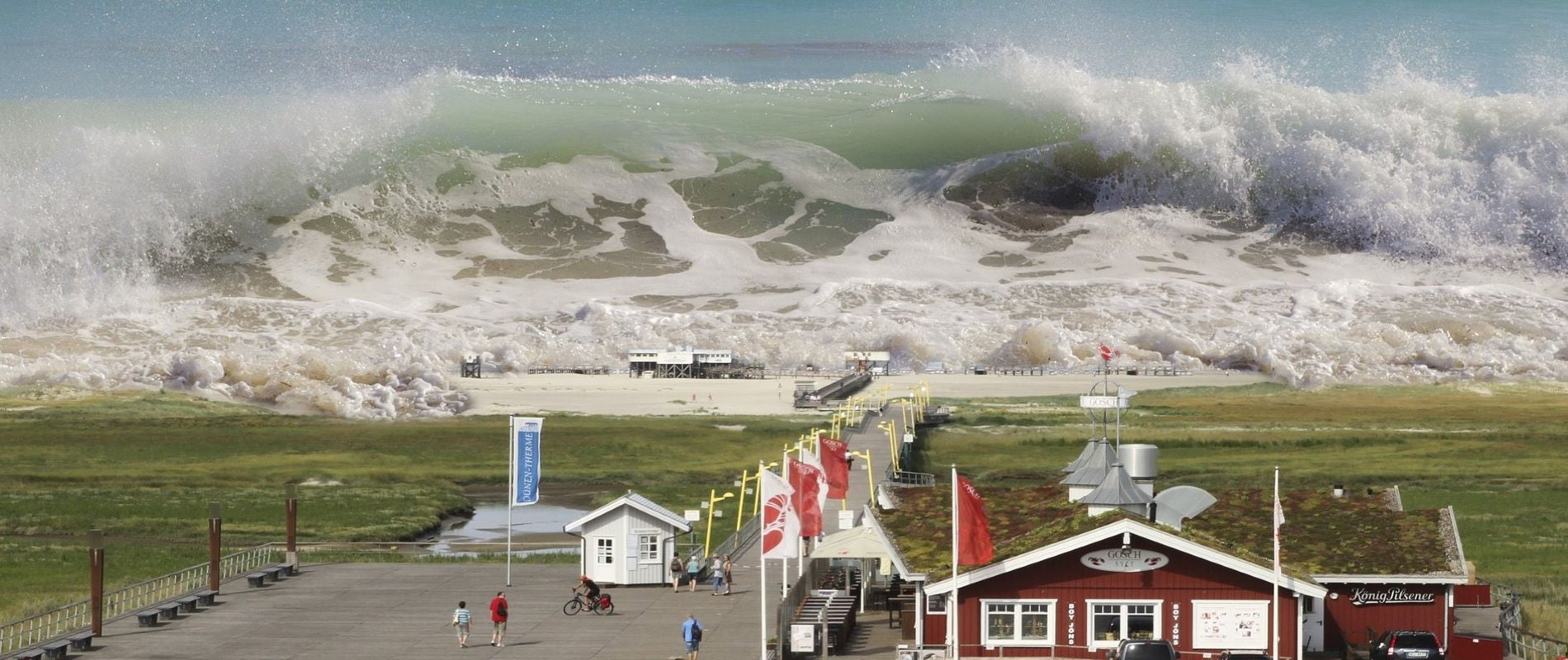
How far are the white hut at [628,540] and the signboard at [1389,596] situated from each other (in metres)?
12.6

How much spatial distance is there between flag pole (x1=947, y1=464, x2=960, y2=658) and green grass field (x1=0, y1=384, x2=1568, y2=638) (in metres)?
10.7

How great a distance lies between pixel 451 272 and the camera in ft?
485

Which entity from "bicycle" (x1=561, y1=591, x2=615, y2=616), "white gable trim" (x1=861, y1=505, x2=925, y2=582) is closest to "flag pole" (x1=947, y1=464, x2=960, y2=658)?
"white gable trim" (x1=861, y1=505, x2=925, y2=582)

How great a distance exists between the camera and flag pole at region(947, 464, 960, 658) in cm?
3045

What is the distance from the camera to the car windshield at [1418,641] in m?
32.1

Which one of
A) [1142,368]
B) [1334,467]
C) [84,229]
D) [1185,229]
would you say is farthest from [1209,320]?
[84,229]

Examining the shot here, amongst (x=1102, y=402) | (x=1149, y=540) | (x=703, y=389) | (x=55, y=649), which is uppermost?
(x=703, y=389)

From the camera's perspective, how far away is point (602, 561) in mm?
41688

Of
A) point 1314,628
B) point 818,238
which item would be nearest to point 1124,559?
point 1314,628

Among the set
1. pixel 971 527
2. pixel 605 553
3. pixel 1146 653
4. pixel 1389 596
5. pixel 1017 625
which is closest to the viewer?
pixel 971 527

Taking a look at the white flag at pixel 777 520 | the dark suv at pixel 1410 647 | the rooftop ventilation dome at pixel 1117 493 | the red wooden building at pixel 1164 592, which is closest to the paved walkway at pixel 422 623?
the white flag at pixel 777 520

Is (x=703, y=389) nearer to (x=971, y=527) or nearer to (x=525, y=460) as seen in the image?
(x=525, y=460)

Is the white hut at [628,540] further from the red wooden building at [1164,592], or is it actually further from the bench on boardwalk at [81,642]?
the bench on boardwalk at [81,642]

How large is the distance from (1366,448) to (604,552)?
37464mm
